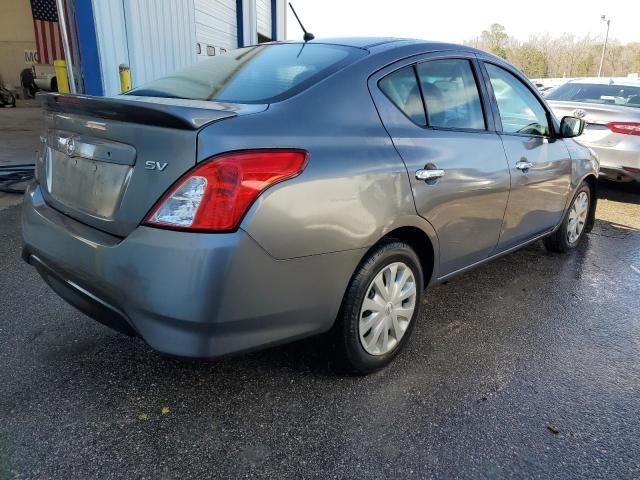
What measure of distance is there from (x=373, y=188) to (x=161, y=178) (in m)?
0.89

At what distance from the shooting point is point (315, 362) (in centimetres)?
261

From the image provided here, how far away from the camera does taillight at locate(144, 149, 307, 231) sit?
1748mm

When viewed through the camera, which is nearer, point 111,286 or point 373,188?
point 111,286

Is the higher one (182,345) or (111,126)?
(111,126)

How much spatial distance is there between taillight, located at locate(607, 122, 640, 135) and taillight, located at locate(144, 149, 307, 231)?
6307 millimetres

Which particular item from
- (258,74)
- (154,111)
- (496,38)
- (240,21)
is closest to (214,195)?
(154,111)

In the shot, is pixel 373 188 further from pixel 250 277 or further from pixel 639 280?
pixel 639 280

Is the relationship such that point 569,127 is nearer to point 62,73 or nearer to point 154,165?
point 154,165

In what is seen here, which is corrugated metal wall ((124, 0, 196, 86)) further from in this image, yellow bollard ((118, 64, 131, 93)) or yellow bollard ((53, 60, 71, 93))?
yellow bollard ((53, 60, 71, 93))

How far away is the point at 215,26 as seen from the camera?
10188mm

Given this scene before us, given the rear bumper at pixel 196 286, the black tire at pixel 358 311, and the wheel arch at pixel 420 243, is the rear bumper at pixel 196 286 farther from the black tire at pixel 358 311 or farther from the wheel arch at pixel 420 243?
the wheel arch at pixel 420 243

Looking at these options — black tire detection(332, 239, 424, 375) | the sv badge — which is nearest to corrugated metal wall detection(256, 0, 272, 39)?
black tire detection(332, 239, 424, 375)

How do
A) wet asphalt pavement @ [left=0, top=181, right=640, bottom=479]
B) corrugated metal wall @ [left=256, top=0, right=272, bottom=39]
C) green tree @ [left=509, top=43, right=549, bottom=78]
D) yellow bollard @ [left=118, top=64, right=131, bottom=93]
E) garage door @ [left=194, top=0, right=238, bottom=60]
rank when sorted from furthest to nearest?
1. green tree @ [left=509, top=43, right=549, bottom=78]
2. corrugated metal wall @ [left=256, top=0, right=272, bottom=39]
3. garage door @ [left=194, top=0, right=238, bottom=60]
4. yellow bollard @ [left=118, top=64, right=131, bottom=93]
5. wet asphalt pavement @ [left=0, top=181, right=640, bottom=479]

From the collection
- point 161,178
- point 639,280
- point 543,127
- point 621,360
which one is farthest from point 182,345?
point 639,280
